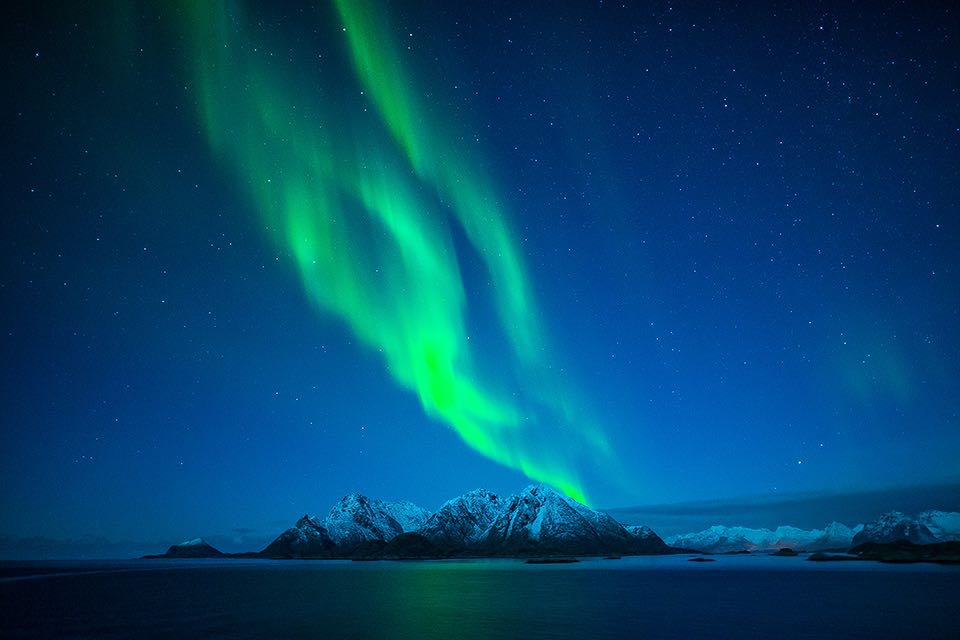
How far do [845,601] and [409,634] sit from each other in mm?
50947

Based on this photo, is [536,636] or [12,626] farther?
[12,626]

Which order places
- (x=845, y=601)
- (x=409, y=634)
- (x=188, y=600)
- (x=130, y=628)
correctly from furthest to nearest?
(x=188, y=600), (x=845, y=601), (x=130, y=628), (x=409, y=634)

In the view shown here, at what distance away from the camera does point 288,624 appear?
4634 cm

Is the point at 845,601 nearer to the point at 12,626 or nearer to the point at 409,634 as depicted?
the point at 409,634

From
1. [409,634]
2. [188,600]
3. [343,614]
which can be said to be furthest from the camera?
[188,600]

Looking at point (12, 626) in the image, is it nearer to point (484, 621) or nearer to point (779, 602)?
point (484, 621)

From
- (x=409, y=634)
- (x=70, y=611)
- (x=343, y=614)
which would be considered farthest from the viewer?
(x=70, y=611)

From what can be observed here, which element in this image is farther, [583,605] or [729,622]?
[583,605]

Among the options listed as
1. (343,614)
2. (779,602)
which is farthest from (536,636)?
(779,602)

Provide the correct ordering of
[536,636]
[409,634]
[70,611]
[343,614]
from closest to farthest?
[536,636] → [409,634] → [343,614] → [70,611]

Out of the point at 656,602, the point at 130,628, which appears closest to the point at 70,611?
the point at 130,628

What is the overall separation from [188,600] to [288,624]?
35.1 metres

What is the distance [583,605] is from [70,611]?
52.0 meters

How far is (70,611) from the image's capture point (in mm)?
58281
